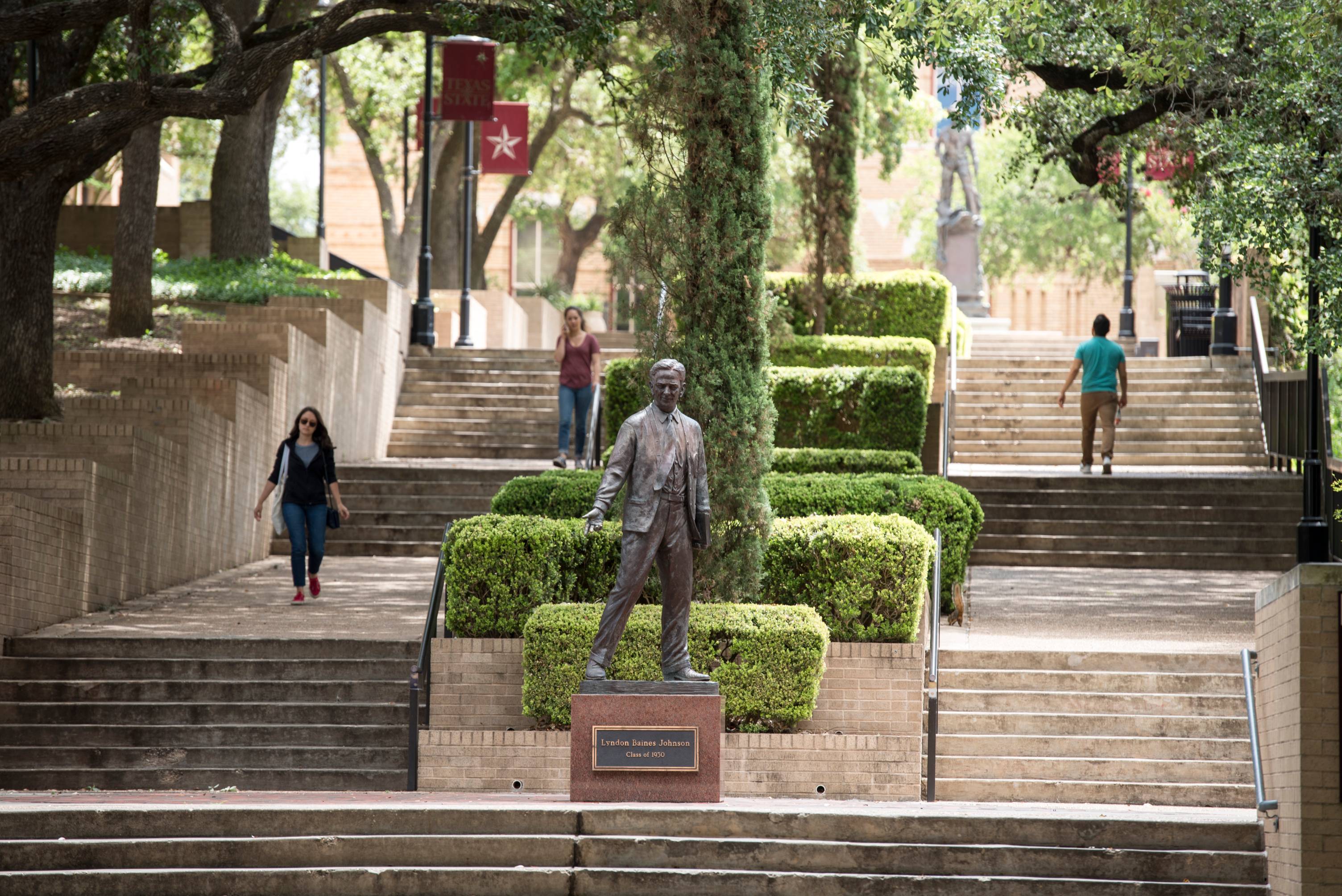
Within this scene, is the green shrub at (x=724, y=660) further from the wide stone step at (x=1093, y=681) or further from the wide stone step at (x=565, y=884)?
the wide stone step at (x=565, y=884)

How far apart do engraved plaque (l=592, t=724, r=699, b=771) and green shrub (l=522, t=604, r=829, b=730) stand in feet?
4.18

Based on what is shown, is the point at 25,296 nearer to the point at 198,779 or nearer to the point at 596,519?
the point at 198,779

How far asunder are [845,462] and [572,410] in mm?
4178

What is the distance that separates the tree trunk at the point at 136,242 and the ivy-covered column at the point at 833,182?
8522 millimetres

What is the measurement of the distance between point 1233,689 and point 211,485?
1011cm

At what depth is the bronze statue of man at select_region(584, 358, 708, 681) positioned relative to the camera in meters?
9.27

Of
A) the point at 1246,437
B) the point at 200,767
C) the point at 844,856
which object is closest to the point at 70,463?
the point at 200,767

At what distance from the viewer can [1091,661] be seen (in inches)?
450

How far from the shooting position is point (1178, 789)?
1026 cm

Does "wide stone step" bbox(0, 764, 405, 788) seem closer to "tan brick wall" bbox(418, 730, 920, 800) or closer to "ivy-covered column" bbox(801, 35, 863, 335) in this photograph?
"tan brick wall" bbox(418, 730, 920, 800)

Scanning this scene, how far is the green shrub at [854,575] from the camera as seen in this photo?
36.1ft

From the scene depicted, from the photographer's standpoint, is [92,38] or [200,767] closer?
[200,767]

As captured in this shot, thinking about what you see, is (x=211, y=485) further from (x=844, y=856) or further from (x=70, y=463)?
(x=844, y=856)

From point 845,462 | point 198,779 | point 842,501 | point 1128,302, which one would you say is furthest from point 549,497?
point 1128,302
